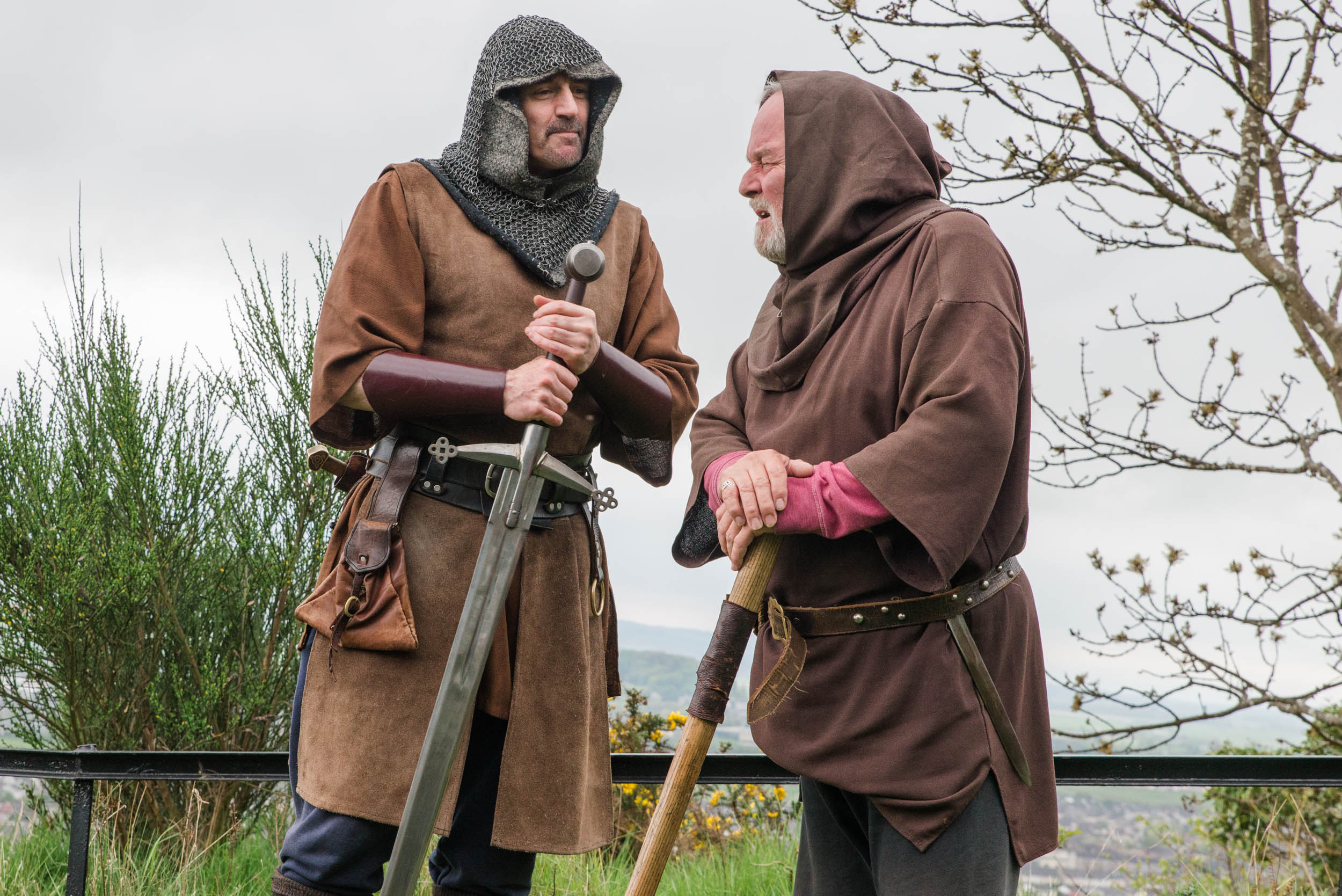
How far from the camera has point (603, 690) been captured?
2.49 metres

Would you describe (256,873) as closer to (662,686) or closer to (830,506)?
(662,686)

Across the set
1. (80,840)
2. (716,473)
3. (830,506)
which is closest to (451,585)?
(716,473)

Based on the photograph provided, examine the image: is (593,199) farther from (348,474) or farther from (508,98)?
(348,474)

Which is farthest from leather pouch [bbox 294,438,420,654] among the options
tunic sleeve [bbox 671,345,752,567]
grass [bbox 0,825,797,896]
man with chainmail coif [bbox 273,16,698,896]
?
grass [bbox 0,825,797,896]

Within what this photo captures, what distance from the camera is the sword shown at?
2.09m

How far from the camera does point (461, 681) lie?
6.91 feet

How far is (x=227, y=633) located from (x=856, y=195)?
13.7 ft

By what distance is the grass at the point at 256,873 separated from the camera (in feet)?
11.8

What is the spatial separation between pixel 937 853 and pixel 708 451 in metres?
0.77

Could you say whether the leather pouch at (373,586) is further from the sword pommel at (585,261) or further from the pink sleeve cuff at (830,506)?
the pink sleeve cuff at (830,506)

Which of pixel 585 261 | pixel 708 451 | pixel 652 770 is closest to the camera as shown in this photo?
pixel 708 451

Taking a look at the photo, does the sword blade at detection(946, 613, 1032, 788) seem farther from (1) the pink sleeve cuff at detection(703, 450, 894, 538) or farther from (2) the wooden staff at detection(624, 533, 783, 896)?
(2) the wooden staff at detection(624, 533, 783, 896)

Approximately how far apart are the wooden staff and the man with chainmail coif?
480 mm

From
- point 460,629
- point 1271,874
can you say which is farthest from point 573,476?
point 1271,874
